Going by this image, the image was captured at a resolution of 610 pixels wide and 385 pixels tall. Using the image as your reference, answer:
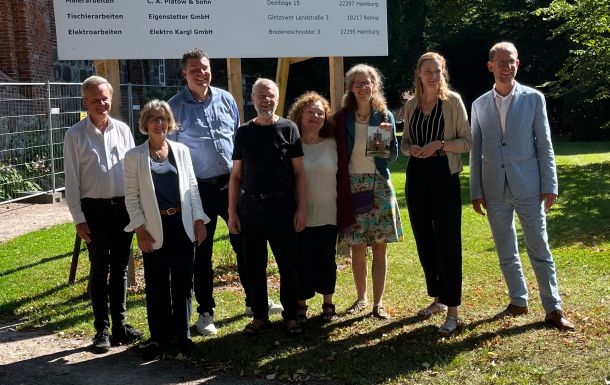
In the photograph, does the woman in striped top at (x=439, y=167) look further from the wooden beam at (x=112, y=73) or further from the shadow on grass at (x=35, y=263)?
the shadow on grass at (x=35, y=263)

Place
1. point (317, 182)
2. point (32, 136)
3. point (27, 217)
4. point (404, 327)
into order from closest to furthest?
point (317, 182), point (404, 327), point (27, 217), point (32, 136)

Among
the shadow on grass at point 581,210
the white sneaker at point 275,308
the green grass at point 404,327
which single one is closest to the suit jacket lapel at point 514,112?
the green grass at point 404,327

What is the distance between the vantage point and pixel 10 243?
9.52 meters

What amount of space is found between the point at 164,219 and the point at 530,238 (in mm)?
2694

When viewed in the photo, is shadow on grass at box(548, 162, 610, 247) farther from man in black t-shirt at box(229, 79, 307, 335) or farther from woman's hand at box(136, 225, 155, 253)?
woman's hand at box(136, 225, 155, 253)

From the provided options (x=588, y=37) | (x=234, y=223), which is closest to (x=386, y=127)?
(x=234, y=223)

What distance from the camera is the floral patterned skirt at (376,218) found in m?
5.39

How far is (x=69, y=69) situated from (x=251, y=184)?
12546mm

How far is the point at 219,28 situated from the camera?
655 cm

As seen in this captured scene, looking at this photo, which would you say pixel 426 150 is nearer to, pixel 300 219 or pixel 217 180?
pixel 300 219

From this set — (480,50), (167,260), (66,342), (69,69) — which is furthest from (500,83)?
(480,50)

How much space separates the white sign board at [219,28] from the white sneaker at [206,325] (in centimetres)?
237

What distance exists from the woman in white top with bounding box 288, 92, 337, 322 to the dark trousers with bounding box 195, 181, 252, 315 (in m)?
0.55

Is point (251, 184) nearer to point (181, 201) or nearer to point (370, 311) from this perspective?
point (181, 201)
